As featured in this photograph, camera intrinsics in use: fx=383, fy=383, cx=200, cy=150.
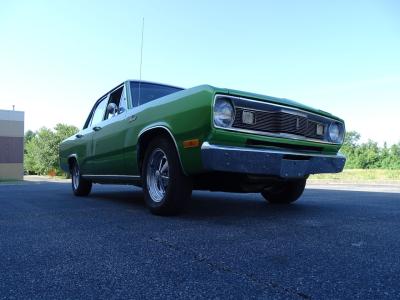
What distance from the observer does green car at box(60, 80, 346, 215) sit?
3273 mm

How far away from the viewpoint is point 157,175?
4.05 m

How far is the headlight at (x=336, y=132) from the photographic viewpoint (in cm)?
428

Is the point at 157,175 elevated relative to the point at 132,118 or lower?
lower

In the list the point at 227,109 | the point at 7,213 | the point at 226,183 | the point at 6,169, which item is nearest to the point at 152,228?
the point at 226,183

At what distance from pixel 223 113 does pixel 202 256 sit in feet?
4.80

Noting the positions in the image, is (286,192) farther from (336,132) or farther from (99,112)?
(99,112)

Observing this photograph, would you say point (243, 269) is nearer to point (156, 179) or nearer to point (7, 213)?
point (156, 179)

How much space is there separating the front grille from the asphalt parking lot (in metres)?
0.84

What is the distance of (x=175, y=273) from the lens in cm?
190

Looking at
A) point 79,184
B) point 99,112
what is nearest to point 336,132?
point 99,112

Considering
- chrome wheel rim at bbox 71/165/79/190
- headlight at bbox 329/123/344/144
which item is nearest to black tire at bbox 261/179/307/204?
headlight at bbox 329/123/344/144

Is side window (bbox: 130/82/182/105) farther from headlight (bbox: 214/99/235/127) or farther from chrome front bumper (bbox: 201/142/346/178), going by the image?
chrome front bumper (bbox: 201/142/346/178)

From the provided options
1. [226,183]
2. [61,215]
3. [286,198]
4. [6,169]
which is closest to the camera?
[226,183]

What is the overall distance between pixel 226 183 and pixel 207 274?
1.88 meters
